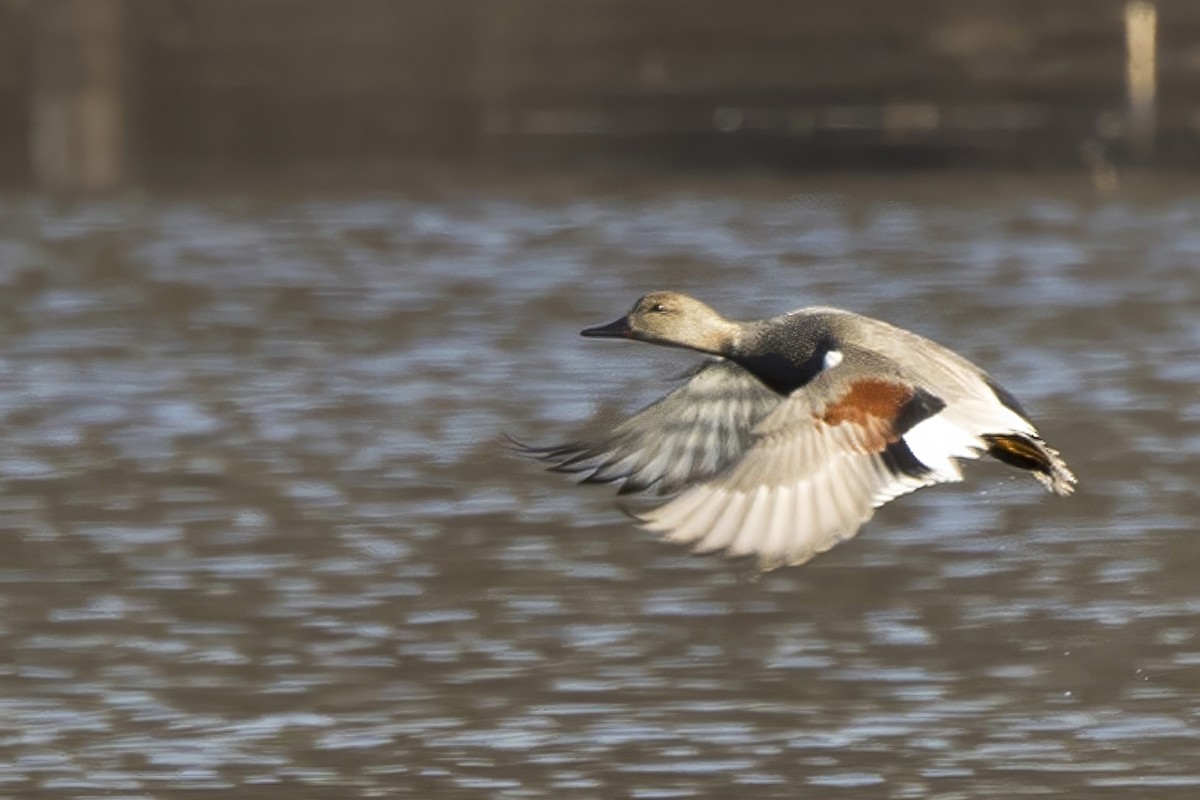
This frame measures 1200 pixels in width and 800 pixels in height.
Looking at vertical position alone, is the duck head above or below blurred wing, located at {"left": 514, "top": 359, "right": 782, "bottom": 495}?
above

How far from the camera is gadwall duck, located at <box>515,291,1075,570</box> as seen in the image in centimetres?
575

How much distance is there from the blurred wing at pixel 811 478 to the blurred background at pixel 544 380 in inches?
36.6

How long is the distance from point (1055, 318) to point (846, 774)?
315 inches

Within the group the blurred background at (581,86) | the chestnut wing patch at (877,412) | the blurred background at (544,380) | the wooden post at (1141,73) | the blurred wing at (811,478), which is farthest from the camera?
the blurred background at (581,86)

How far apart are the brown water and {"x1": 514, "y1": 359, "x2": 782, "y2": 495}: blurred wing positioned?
73 cm

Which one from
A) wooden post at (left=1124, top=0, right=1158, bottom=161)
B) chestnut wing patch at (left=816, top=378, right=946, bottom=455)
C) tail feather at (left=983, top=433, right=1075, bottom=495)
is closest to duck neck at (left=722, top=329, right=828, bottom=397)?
chestnut wing patch at (left=816, top=378, right=946, bottom=455)

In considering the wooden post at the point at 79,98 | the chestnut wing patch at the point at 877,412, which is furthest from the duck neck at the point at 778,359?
the wooden post at the point at 79,98

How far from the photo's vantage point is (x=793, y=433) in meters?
6.02

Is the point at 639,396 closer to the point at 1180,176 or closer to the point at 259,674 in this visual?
the point at 259,674

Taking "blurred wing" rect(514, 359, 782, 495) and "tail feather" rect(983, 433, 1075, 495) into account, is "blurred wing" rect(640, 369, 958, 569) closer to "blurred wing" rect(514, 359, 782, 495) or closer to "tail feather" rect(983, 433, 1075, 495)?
"tail feather" rect(983, 433, 1075, 495)

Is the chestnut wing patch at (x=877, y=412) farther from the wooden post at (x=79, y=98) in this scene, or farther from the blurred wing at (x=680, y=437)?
the wooden post at (x=79, y=98)

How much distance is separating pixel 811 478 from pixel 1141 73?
51.7ft

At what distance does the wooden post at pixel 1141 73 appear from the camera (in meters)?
20.3

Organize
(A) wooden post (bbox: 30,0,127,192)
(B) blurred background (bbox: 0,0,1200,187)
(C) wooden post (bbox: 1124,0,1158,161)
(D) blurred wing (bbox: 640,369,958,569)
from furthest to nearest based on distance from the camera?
(A) wooden post (bbox: 30,0,127,192) < (B) blurred background (bbox: 0,0,1200,187) < (C) wooden post (bbox: 1124,0,1158,161) < (D) blurred wing (bbox: 640,369,958,569)
